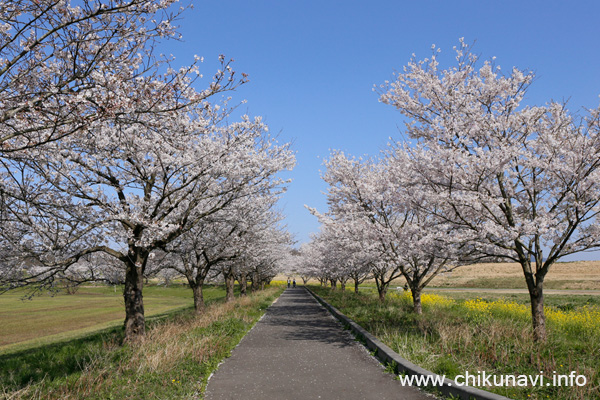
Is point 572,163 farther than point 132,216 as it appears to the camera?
No

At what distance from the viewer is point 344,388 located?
629 cm

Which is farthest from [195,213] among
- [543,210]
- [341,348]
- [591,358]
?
[591,358]

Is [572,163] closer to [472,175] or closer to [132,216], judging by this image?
[472,175]

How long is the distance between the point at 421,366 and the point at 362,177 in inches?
429

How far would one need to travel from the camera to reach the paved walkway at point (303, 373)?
19.7 ft

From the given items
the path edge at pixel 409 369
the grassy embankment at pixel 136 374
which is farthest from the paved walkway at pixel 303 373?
the grassy embankment at pixel 136 374

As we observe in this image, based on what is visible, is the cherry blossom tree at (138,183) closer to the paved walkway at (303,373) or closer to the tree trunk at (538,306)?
the paved walkway at (303,373)

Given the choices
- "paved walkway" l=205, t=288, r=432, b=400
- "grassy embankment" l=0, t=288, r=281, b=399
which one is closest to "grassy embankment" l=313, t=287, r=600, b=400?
"paved walkway" l=205, t=288, r=432, b=400

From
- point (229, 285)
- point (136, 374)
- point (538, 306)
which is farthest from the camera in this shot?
point (229, 285)

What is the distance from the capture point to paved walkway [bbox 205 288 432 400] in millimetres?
6020

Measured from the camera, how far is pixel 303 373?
727 centimetres

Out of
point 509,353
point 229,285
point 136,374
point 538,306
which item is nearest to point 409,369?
point 509,353

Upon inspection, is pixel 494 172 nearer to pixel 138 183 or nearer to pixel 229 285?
pixel 138 183

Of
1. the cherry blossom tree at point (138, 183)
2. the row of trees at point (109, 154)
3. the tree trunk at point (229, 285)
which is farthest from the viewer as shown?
the tree trunk at point (229, 285)
